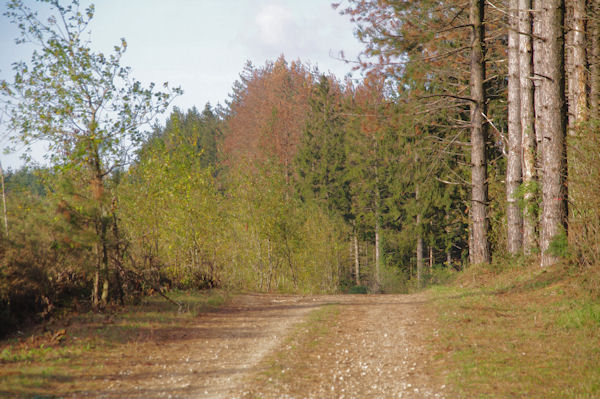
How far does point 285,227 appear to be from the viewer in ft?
80.9

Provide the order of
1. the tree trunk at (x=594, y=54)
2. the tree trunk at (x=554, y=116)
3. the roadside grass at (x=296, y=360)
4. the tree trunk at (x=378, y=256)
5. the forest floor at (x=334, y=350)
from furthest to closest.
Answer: the tree trunk at (x=378, y=256), the tree trunk at (x=594, y=54), the tree trunk at (x=554, y=116), the roadside grass at (x=296, y=360), the forest floor at (x=334, y=350)

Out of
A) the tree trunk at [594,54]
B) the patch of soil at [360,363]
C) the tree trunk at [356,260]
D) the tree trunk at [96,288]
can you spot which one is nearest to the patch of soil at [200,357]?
the patch of soil at [360,363]

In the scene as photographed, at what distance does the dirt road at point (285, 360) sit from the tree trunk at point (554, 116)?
385 cm

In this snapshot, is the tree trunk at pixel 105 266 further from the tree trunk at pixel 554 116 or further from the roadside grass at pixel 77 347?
the tree trunk at pixel 554 116

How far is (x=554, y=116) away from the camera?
10.3 meters

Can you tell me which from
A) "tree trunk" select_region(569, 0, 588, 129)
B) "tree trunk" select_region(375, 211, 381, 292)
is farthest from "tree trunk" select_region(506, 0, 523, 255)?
"tree trunk" select_region(375, 211, 381, 292)

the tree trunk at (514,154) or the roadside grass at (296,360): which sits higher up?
the tree trunk at (514,154)

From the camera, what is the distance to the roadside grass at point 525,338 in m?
5.42

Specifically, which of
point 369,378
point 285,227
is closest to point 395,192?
point 285,227

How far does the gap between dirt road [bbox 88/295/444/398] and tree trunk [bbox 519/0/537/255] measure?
487 cm

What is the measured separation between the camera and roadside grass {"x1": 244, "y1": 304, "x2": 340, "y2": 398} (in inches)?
240

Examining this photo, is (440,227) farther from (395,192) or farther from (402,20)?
(402,20)

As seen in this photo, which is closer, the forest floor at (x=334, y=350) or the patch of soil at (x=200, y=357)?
the forest floor at (x=334, y=350)

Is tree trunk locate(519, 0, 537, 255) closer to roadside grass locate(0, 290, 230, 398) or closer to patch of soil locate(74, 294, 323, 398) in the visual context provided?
patch of soil locate(74, 294, 323, 398)
